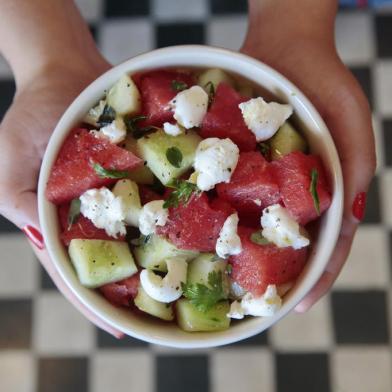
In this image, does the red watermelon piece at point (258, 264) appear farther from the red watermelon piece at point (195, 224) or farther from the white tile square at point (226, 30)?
the white tile square at point (226, 30)

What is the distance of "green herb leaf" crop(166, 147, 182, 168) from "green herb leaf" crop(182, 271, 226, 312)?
0.13 meters

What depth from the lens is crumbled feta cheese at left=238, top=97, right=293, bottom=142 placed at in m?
0.68

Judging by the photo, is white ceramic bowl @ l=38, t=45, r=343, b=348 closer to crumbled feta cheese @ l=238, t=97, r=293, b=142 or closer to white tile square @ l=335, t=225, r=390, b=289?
crumbled feta cheese @ l=238, t=97, r=293, b=142

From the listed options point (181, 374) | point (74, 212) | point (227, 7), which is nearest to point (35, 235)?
point (74, 212)

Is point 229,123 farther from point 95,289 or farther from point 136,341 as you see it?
point 136,341

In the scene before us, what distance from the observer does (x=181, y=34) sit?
1249mm

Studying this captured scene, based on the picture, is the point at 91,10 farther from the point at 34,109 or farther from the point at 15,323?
the point at 15,323

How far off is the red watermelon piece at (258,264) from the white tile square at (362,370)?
558 mm

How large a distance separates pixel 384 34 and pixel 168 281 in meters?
0.86

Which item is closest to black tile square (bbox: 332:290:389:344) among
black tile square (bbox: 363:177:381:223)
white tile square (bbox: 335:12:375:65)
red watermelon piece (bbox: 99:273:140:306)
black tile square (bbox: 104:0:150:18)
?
black tile square (bbox: 363:177:381:223)

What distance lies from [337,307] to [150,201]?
2.07 ft

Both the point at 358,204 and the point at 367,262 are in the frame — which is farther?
the point at 367,262

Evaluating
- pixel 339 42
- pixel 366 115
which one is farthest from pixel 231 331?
pixel 339 42

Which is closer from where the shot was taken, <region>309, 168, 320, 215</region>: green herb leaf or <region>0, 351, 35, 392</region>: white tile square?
<region>309, 168, 320, 215</region>: green herb leaf
